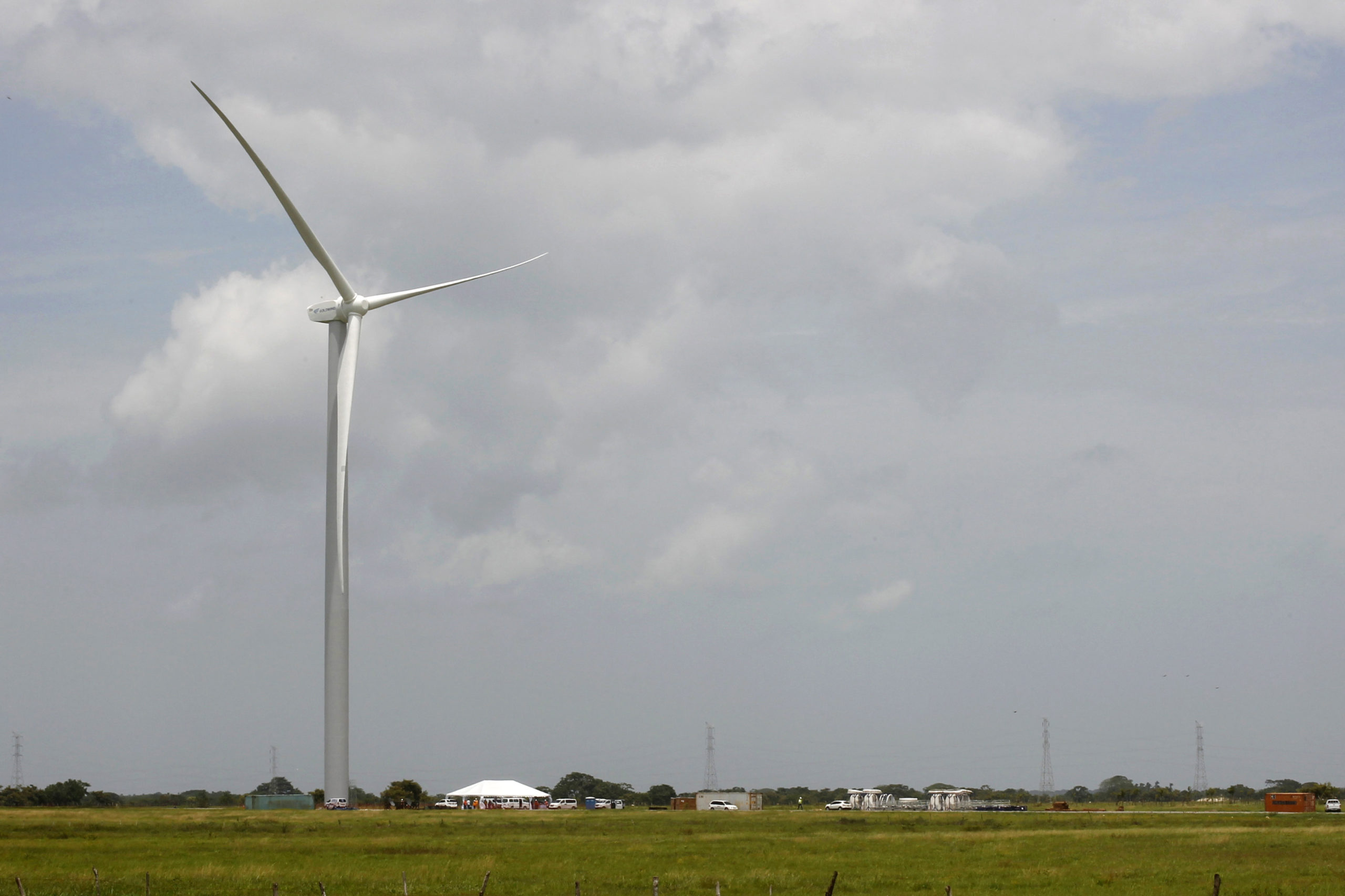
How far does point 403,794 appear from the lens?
7352 inches

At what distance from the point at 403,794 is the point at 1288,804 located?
365ft

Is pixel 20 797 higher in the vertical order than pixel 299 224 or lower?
lower

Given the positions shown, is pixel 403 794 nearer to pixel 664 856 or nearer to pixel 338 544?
pixel 338 544

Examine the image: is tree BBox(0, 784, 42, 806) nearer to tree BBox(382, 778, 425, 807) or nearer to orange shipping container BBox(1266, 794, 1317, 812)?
tree BBox(382, 778, 425, 807)

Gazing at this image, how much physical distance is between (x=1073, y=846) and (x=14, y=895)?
184 feet

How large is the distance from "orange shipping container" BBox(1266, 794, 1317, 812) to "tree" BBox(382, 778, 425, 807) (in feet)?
349

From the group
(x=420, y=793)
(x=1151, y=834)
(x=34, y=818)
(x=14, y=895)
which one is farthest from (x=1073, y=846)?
(x=420, y=793)

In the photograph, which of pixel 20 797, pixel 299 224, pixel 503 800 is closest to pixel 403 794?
pixel 503 800

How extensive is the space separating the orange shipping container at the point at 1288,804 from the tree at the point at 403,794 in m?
106

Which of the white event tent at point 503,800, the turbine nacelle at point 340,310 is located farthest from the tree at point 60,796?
the turbine nacelle at point 340,310

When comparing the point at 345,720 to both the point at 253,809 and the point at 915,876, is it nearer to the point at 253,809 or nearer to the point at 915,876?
the point at 253,809

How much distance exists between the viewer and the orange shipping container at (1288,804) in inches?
5354

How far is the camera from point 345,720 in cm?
11506

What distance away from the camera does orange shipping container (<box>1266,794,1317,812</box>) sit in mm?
136000
